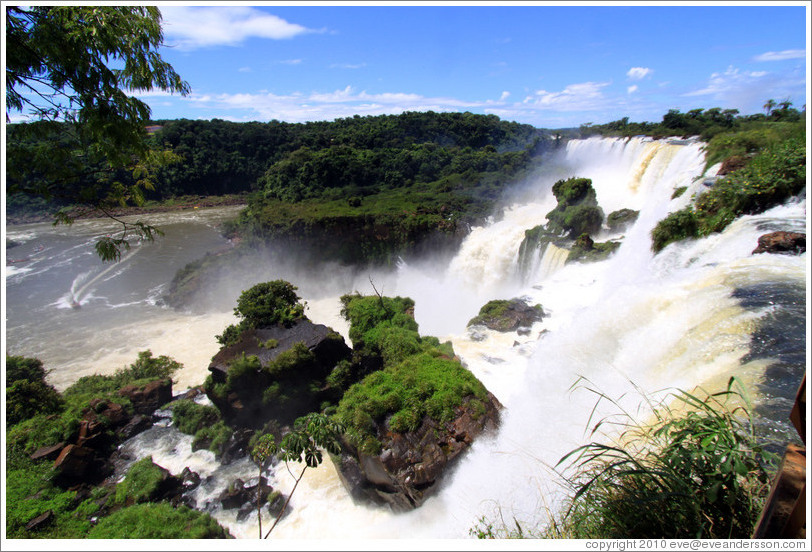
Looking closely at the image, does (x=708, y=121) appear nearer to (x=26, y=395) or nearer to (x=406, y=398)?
(x=406, y=398)

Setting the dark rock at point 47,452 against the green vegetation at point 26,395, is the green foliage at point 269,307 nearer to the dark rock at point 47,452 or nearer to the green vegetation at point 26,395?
the dark rock at point 47,452

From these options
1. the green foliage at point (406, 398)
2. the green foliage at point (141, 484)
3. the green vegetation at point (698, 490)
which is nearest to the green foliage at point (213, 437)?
the green foliage at point (141, 484)

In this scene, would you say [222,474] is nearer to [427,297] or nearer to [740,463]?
[740,463]

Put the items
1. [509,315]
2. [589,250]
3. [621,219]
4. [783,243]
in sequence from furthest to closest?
[621,219]
[589,250]
[509,315]
[783,243]

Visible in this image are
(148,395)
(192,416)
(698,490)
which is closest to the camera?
(698,490)

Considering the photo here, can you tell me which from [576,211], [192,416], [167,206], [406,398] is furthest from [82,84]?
[167,206]

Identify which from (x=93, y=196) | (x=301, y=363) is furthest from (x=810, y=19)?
(x=301, y=363)
